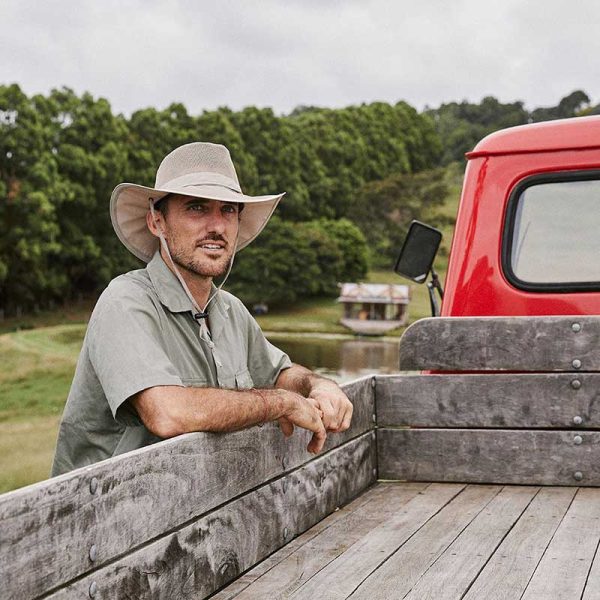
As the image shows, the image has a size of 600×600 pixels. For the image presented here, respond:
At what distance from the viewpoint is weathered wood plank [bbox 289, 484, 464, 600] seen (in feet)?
10.6

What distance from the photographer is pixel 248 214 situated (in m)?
4.55

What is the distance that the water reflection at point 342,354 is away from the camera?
36.2 m

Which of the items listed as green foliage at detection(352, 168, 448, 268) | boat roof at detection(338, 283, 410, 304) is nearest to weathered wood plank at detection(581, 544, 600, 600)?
boat roof at detection(338, 283, 410, 304)

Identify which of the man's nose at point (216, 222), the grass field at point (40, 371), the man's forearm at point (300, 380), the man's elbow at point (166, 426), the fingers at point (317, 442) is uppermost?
the man's nose at point (216, 222)

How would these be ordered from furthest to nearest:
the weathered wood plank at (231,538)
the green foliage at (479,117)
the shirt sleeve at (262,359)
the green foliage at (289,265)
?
the green foliage at (479,117) < the green foliage at (289,265) < the shirt sleeve at (262,359) < the weathered wood plank at (231,538)

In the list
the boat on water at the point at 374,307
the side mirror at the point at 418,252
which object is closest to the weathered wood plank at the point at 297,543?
the side mirror at the point at 418,252

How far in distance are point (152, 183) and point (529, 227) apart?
51327 mm

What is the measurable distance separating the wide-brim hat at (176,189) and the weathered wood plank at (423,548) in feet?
4.59

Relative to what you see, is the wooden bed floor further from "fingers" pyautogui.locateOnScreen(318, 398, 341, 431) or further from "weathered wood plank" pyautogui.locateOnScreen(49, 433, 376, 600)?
"fingers" pyautogui.locateOnScreen(318, 398, 341, 431)

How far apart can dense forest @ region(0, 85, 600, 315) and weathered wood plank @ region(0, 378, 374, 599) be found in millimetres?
41452

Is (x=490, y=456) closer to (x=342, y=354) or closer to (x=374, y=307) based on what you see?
(x=342, y=354)

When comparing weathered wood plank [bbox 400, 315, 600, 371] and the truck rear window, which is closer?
weathered wood plank [bbox 400, 315, 600, 371]

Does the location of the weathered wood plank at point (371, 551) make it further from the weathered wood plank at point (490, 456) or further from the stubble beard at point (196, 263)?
the stubble beard at point (196, 263)

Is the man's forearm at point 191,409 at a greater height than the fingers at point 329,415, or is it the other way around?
the man's forearm at point 191,409
